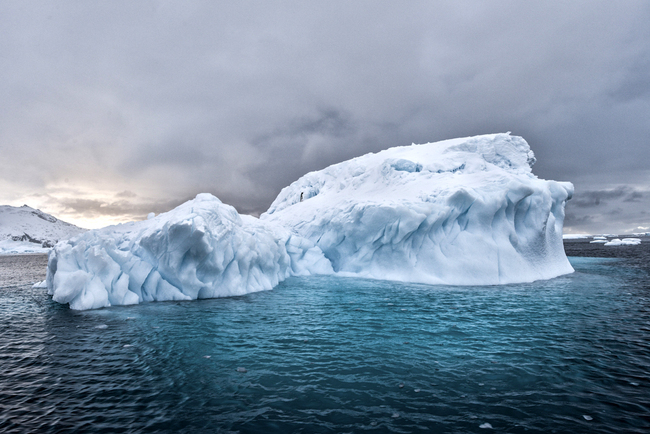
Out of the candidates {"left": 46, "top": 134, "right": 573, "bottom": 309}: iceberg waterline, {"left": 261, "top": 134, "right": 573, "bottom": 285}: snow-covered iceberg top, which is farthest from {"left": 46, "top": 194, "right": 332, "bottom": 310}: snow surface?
{"left": 261, "top": 134, "right": 573, "bottom": 285}: snow-covered iceberg top

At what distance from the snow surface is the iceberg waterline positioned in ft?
0.18

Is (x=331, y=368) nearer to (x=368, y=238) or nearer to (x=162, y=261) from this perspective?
(x=162, y=261)

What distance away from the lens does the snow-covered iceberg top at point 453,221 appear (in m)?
21.9

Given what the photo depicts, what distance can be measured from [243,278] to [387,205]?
35.4 feet

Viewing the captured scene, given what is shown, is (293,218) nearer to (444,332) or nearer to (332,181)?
(332,181)

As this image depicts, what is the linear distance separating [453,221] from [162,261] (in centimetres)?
1845

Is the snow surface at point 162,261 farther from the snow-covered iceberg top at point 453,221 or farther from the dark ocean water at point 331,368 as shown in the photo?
the snow-covered iceberg top at point 453,221

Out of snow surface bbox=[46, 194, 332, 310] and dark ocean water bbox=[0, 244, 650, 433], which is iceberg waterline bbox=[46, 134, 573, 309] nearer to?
snow surface bbox=[46, 194, 332, 310]

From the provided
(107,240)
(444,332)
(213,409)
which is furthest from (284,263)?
(213,409)

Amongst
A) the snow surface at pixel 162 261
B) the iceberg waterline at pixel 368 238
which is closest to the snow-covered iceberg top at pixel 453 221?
the iceberg waterline at pixel 368 238

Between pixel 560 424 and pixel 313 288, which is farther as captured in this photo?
pixel 313 288

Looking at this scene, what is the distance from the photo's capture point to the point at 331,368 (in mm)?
8055

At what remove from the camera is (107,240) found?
651 inches

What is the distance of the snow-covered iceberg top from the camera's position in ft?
71.8
